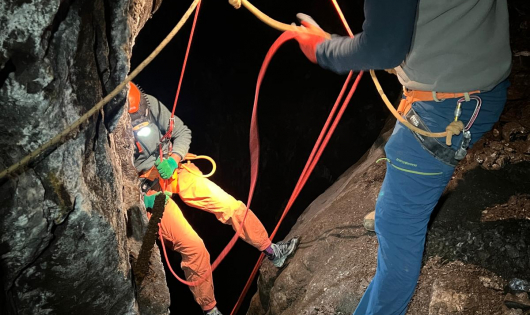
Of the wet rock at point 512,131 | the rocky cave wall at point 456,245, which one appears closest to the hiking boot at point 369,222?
the rocky cave wall at point 456,245

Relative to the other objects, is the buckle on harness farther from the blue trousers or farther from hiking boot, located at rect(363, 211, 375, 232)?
hiking boot, located at rect(363, 211, 375, 232)

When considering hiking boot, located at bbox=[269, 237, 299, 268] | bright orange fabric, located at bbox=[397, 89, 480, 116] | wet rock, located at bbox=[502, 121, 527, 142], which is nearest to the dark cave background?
wet rock, located at bbox=[502, 121, 527, 142]

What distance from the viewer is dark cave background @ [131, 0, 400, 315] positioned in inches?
306

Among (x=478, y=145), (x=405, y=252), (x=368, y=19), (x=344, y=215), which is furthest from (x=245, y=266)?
(x=368, y=19)

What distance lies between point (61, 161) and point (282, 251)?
2.67 m

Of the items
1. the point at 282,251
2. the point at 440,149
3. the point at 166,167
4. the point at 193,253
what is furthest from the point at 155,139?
the point at 440,149

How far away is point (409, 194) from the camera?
201 centimetres

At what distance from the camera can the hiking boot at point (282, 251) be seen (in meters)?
4.05

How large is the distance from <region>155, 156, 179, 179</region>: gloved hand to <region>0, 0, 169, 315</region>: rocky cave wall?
3.96ft

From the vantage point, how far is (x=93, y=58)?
1.97 m

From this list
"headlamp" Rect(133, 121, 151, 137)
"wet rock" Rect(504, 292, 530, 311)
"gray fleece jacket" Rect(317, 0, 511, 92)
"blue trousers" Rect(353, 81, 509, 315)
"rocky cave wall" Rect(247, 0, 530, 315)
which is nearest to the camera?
"gray fleece jacket" Rect(317, 0, 511, 92)

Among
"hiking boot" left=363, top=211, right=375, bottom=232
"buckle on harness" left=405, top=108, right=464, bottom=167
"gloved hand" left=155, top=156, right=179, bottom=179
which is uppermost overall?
Answer: "gloved hand" left=155, top=156, right=179, bottom=179

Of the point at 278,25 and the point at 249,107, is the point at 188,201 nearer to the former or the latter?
the point at 278,25

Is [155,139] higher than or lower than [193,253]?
higher
